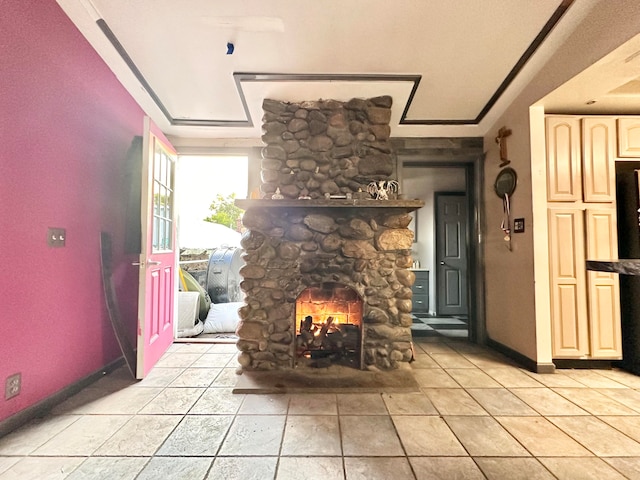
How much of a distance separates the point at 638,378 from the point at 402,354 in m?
1.89

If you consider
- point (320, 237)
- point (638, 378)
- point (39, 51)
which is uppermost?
point (39, 51)

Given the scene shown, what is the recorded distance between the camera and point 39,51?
1.70m

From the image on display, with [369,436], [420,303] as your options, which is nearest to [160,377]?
[369,436]

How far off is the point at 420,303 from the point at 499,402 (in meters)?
3.05

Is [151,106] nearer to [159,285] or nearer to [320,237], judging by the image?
[159,285]

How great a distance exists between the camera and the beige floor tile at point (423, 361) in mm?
2520

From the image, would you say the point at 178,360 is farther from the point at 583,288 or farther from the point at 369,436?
the point at 583,288

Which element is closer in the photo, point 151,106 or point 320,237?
point 320,237

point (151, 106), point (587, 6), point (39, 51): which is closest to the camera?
point (39, 51)

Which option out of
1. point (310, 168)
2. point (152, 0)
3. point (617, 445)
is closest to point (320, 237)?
point (310, 168)

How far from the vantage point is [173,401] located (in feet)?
6.23

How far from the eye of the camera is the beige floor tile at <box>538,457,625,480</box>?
1.25 m

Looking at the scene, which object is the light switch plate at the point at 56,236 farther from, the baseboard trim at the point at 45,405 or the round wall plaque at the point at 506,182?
the round wall plaque at the point at 506,182

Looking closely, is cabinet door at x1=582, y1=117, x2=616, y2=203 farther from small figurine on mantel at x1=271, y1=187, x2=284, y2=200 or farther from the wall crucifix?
small figurine on mantel at x1=271, y1=187, x2=284, y2=200
